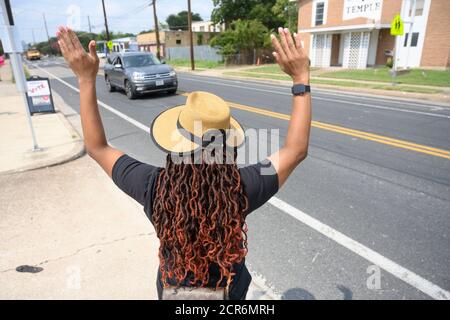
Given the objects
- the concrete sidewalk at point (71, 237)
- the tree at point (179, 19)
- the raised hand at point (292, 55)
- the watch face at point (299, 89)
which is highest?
the tree at point (179, 19)

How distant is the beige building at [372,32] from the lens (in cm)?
2152

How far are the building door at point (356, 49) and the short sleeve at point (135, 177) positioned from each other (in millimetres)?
26776

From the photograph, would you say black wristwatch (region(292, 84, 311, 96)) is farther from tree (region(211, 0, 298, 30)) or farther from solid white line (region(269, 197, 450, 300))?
tree (region(211, 0, 298, 30))

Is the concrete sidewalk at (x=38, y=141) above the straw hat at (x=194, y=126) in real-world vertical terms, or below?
below

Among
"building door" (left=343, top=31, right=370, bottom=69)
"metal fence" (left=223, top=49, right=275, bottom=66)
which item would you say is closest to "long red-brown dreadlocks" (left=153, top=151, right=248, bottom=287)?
"building door" (left=343, top=31, right=370, bottom=69)

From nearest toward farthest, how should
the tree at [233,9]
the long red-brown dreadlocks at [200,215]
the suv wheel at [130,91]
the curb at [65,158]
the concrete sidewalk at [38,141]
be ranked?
the long red-brown dreadlocks at [200,215] < the curb at [65,158] < the concrete sidewalk at [38,141] < the suv wheel at [130,91] < the tree at [233,9]

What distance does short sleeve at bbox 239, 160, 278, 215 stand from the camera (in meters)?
1.52

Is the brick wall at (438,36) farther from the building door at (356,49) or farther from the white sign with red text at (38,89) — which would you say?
the white sign with red text at (38,89)

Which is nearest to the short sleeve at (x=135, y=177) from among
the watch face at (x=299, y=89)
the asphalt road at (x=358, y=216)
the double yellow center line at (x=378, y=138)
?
the watch face at (x=299, y=89)

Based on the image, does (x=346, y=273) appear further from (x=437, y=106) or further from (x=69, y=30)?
(x=437, y=106)

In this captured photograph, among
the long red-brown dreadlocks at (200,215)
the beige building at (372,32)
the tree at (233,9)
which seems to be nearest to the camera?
the long red-brown dreadlocks at (200,215)

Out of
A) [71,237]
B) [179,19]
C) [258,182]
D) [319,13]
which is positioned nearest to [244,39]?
[319,13]

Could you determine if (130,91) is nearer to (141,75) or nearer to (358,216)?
(141,75)

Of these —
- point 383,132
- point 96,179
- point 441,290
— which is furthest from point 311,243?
point 383,132
